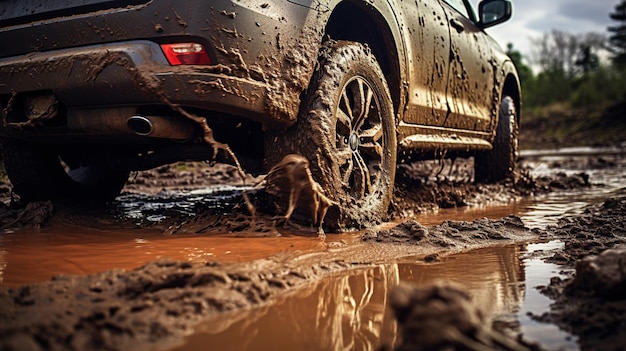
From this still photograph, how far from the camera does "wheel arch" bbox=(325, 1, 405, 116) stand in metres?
3.19

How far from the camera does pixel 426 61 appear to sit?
3.76 m

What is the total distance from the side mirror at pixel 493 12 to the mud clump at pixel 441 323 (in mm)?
4439

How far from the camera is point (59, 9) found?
2.53m

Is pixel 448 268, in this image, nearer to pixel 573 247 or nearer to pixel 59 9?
pixel 573 247

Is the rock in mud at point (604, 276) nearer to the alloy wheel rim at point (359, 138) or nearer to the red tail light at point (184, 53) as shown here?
the alloy wheel rim at point (359, 138)

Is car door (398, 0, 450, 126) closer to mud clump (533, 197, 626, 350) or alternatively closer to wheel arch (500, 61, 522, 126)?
mud clump (533, 197, 626, 350)

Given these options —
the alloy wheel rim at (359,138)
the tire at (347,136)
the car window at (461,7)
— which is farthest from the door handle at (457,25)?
the alloy wheel rim at (359,138)

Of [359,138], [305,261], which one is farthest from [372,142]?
[305,261]

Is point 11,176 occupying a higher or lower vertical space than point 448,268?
higher

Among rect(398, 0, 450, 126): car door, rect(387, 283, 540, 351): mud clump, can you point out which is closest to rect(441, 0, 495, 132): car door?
rect(398, 0, 450, 126): car door

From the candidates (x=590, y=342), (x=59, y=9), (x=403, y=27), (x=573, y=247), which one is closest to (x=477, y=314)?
(x=590, y=342)

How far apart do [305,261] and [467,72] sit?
3079mm

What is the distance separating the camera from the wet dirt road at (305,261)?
4.36 ft

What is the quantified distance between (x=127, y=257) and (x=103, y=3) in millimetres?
1130
